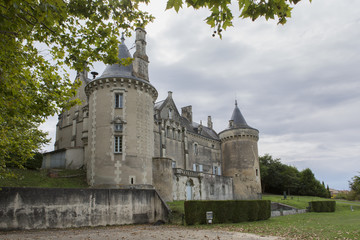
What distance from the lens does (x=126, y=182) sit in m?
21.4

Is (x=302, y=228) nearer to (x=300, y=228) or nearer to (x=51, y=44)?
(x=300, y=228)

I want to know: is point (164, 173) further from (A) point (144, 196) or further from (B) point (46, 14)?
(B) point (46, 14)

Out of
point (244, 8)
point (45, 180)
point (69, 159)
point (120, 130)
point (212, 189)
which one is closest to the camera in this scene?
point (244, 8)

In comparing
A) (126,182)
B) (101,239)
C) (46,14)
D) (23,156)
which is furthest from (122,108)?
(46,14)

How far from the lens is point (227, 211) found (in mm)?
17875

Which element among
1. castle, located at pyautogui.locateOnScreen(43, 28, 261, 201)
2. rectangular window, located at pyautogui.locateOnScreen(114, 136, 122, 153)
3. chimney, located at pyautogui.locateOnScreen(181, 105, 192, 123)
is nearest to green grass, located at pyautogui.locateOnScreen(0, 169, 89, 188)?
castle, located at pyautogui.locateOnScreen(43, 28, 261, 201)

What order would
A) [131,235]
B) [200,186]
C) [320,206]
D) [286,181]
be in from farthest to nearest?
1. [286,181]
2. [200,186]
3. [320,206]
4. [131,235]

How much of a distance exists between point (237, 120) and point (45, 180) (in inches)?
1164

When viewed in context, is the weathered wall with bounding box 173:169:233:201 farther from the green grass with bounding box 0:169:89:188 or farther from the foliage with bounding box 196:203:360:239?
the foliage with bounding box 196:203:360:239

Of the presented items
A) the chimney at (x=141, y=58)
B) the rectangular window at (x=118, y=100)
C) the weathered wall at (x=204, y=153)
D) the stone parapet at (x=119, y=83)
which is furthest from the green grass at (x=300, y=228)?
the weathered wall at (x=204, y=153)

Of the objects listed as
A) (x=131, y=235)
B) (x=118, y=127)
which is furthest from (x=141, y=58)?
(x=131, y=235)

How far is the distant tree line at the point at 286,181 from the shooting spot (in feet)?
178

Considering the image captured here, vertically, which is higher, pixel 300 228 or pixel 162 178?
pixel 162 178

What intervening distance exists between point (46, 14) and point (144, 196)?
1430 centimetres
